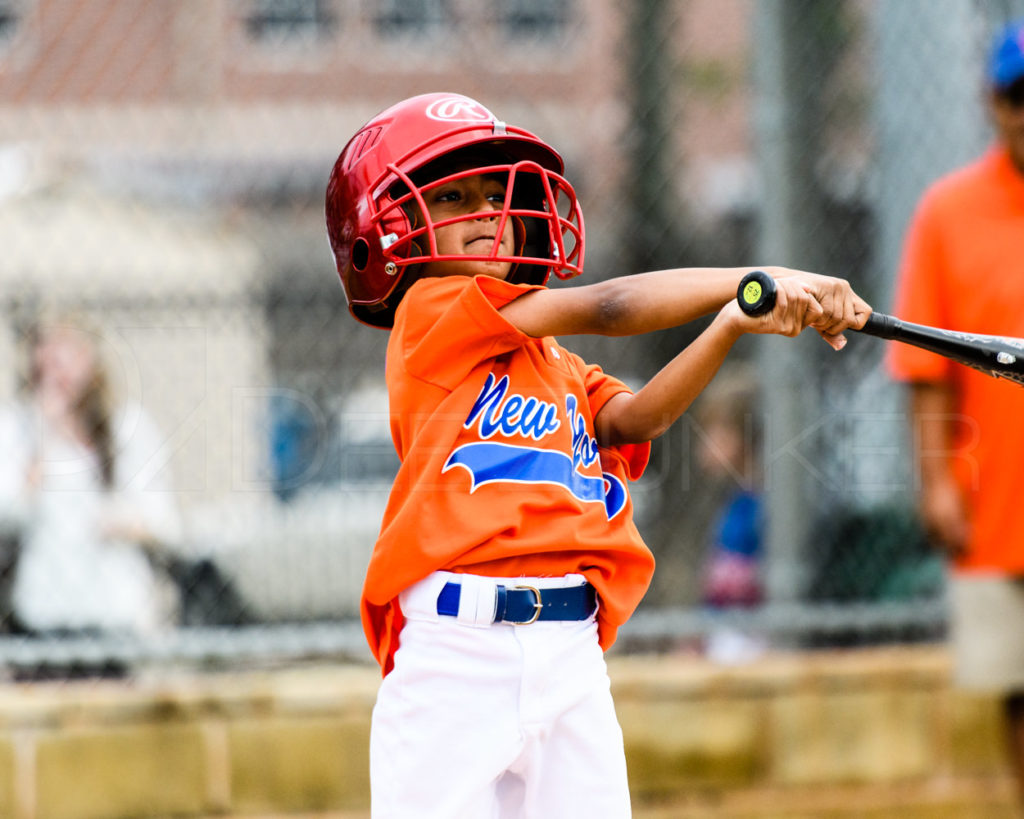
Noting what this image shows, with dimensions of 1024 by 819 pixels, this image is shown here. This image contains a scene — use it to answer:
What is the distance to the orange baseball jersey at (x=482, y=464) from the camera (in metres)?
2.09

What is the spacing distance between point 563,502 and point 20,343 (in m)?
2.25

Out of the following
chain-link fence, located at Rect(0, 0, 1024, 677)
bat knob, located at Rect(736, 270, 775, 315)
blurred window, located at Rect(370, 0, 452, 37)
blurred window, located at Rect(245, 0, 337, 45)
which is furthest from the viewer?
blurred window, located at Rect(370, 0, 452, 37)

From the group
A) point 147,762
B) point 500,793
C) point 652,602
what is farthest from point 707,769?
point 500,793

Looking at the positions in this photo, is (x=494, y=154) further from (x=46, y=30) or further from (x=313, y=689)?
(x=46, y=30)

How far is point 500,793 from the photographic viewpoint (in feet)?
7.25

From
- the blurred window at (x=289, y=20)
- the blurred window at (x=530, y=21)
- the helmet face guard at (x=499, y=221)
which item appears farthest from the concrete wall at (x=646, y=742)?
the blurred window at (x=530, y=21)

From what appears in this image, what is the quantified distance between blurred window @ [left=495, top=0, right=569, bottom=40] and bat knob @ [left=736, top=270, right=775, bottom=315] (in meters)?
3.58

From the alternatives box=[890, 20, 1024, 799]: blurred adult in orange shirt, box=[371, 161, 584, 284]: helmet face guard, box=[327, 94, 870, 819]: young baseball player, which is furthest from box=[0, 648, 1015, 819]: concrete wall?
box=[371, 161, 584, 284]: helmet face guard

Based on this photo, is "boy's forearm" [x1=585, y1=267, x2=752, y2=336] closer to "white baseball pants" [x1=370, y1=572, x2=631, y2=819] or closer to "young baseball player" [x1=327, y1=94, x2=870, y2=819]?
"young baseball player" [x1=327, y1=94, x2=870, y2=819]

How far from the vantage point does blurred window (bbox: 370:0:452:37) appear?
4914 mm

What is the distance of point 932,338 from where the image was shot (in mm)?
1838

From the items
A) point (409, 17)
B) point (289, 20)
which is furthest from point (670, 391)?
point (409, 17)

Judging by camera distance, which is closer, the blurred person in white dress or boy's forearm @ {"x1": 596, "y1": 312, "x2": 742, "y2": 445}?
boy's forearm @ {"x1": 596, "y1": 312, "x2": 742, "y2": 445}

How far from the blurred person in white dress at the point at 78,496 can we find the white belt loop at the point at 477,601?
6.23ft
